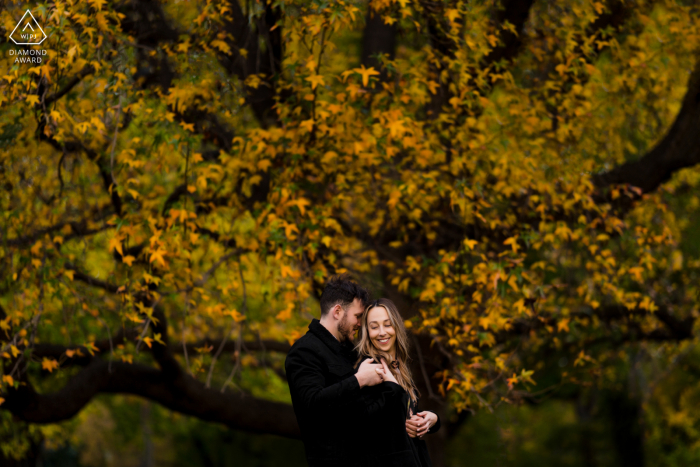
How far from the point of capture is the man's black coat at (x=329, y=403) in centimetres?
321

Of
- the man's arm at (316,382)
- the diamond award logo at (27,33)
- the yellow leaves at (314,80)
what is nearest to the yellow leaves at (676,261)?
the yellow leaves at (314,80)

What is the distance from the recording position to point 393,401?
340 centimetres

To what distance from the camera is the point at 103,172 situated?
22.1 feet

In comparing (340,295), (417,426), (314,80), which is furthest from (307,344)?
(314,80)

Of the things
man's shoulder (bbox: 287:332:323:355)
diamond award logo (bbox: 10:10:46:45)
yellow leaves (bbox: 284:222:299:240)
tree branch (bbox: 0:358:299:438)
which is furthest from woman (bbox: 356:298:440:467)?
tree branch (bbox: 0:358:299:438)

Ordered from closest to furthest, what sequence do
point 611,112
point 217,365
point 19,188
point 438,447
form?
point 19,188
point 611,112
point 438,447
point 217,365

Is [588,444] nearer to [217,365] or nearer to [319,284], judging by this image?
[217,365]

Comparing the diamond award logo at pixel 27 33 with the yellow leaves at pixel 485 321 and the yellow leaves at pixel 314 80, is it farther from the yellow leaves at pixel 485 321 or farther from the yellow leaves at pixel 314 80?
the yellow leaves at pixel 485 321

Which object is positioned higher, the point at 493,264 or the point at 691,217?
the point at 493,264

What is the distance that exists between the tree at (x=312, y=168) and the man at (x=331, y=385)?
2.13 meters

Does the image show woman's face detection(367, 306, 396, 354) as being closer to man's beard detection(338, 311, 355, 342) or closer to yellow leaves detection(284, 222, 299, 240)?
man's beard detection(338, 311, 355, 342)

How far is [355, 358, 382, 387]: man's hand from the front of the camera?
10.7ft

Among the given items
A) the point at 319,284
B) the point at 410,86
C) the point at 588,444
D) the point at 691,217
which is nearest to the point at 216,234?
the point at 319,284

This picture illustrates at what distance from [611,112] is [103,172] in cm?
571
